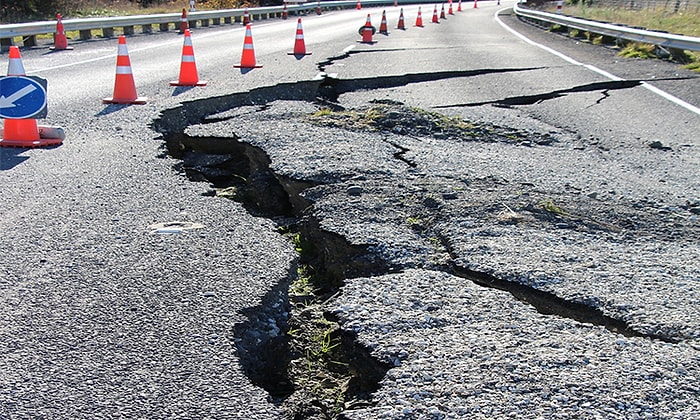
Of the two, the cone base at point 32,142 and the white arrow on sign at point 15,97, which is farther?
the white arrow on sign at point 15,97

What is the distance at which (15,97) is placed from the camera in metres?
6.06

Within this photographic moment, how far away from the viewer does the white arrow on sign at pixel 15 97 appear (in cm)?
605

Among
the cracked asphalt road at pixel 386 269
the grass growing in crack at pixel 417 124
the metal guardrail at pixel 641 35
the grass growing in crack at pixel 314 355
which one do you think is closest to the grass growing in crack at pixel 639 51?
the metal guardrail at pixel 641 35

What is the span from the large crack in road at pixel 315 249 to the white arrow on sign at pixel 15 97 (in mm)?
1067

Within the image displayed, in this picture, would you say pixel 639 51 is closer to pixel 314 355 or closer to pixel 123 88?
pixel 123 88

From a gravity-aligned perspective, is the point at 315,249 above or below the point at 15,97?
below

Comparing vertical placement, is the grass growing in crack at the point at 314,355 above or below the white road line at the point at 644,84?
above

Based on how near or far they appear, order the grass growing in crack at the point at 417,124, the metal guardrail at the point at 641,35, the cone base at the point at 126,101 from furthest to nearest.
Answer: the metal guardrail at the point at 641,35, the cone base at the point at 126,101, the grass growing in crack at the point at 417,124

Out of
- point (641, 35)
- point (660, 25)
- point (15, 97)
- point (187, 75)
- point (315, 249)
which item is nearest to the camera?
point (315, 249)

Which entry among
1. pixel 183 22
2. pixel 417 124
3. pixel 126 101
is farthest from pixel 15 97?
pixel 183 22

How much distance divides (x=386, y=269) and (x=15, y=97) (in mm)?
4098

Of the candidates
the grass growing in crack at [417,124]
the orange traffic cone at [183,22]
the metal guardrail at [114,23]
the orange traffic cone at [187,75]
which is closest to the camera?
the grass growing in crack at [417,124]

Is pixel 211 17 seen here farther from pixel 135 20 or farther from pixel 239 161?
pixel 239 161

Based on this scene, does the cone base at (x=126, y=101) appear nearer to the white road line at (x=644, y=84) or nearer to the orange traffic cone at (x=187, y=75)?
the orange traffic cone at (x=187, y=75)
